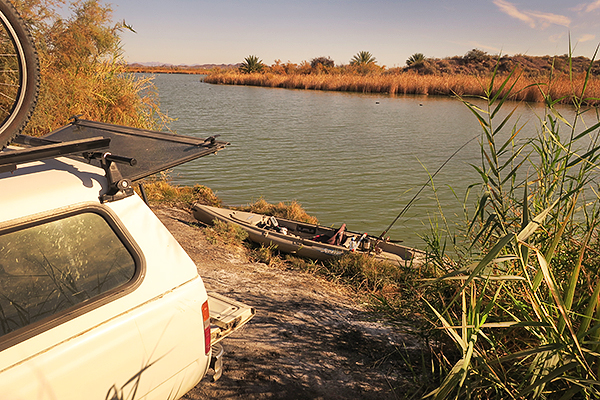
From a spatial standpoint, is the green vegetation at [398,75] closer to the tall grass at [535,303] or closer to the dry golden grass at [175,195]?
the dry golden grass at [175,195]

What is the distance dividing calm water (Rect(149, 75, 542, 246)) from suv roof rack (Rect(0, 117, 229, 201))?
96.2 inches

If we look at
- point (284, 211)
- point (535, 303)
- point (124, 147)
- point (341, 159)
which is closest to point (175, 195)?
point (284, 211)

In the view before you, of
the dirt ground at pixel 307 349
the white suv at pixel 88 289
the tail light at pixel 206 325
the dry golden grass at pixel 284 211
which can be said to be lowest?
the dry golden grass at pixel 284 211

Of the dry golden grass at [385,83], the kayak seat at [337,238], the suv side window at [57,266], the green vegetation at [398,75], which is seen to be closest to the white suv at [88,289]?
the suv side window at [57,266]

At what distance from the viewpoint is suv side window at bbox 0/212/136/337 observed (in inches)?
65.6

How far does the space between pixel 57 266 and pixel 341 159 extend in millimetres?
16192

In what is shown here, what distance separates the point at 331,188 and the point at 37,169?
12.1 m

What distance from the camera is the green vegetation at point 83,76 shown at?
31.1ft

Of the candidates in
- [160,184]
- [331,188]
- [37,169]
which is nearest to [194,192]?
[160,184]

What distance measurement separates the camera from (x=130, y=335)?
1.86 m

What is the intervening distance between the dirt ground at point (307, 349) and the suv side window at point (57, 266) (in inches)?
63.6

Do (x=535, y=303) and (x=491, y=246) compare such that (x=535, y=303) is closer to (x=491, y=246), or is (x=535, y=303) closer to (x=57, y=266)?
(x=491, y=246)

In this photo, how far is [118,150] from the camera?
2.77 m

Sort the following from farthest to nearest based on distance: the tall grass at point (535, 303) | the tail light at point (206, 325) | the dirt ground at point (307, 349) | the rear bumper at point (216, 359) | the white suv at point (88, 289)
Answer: the dirt ground at point (307, 349) → the rear bumper at point (216, 359) → the tail light at point (206, 325) → the tall grass at point (535, 303) → the white suv at point (88, 289)
